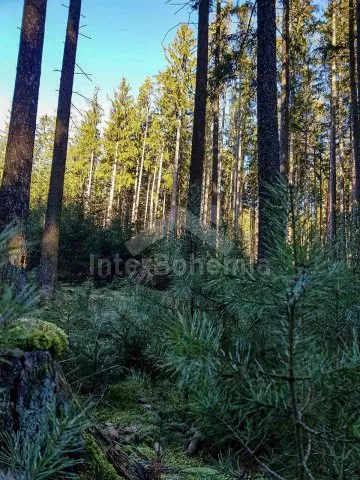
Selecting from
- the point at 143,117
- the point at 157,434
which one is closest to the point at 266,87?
the point at 157,434

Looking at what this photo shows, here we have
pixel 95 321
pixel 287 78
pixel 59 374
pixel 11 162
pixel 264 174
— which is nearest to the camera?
pixel 59 374

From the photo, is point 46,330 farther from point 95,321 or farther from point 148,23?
point 148,23

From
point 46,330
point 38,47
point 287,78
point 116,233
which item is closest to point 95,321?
point 46,330

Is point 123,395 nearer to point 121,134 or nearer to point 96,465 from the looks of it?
point 96,465

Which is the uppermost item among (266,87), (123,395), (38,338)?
(266,87)

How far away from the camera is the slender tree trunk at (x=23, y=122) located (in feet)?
22.1

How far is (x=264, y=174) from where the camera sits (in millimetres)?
6363

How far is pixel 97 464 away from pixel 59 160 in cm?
1040

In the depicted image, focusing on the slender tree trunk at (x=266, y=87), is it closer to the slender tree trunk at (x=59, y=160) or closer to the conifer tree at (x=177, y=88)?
the slender tree trunk at (x=59, y=160)

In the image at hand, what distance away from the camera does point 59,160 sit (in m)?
11.2

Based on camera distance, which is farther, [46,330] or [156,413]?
[156,413]

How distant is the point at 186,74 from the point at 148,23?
1181 centimetres

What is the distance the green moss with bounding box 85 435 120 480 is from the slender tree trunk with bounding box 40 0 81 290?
29.7ft

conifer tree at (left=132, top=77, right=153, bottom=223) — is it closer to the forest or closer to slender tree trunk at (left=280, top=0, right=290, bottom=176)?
slender tree trunk at (left=280, top=0, right=290, bottom=176)
